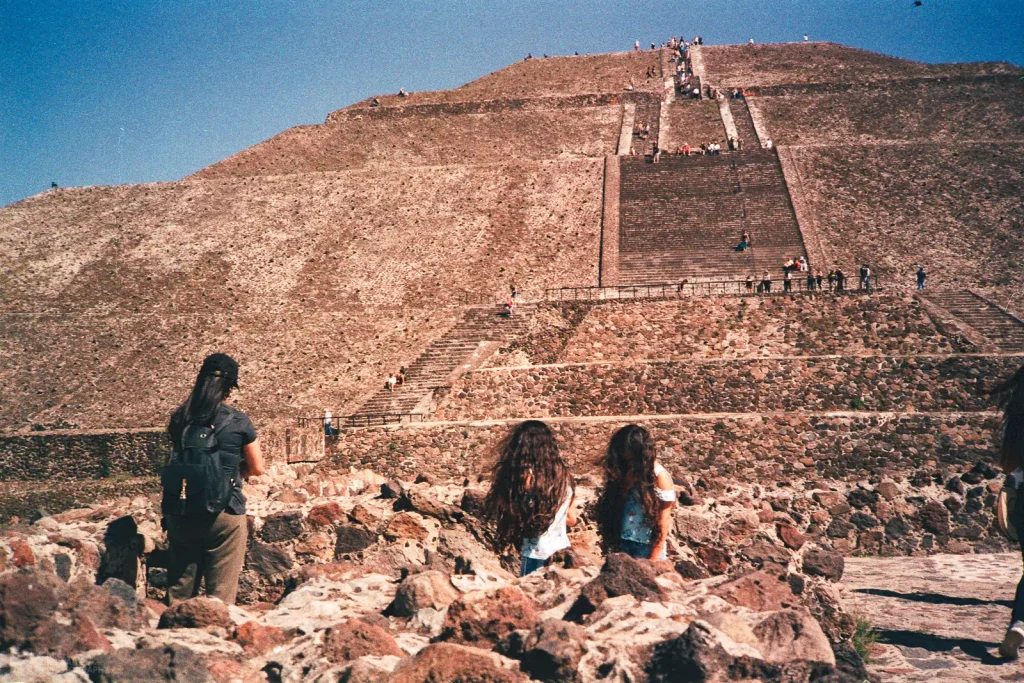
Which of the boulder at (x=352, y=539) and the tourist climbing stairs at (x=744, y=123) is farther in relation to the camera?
the tourist climbing stairs at (x=744, y=123)

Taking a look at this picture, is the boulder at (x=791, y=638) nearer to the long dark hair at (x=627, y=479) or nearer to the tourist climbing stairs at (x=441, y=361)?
the long dark hair at (x=627, y=479)

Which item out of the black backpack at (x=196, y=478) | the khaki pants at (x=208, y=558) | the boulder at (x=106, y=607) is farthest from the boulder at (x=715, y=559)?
the boulder at (x=106, y=607)

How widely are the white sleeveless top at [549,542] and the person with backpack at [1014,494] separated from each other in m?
3.09

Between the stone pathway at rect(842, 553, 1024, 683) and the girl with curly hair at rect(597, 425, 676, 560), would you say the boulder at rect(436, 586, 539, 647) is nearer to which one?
the girl with curly hair at rect(597, 425, 676, 560)

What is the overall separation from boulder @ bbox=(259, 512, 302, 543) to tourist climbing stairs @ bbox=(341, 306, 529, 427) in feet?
38.3

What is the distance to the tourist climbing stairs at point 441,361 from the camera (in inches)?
813

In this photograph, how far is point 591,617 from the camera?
4.86 meters

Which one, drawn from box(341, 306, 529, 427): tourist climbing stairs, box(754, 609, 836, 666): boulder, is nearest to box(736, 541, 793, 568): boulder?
box(754, 609, 836, 666): boulder

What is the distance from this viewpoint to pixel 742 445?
1686 centimetres

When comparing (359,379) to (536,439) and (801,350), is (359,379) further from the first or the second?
(536,439)

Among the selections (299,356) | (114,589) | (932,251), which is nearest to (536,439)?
(114,589)

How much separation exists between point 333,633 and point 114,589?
1353 mm

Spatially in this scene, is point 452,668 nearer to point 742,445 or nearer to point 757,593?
point 757,593

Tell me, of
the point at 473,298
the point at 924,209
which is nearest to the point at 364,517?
the point at 473,298
